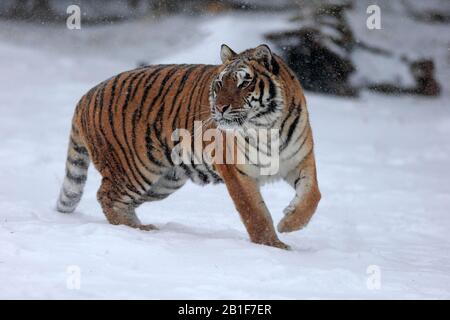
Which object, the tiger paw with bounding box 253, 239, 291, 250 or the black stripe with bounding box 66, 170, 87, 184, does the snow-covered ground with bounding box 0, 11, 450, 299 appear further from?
the black stripe with bounding box 66, 170, 87, 184

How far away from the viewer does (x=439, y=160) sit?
33.8 feet

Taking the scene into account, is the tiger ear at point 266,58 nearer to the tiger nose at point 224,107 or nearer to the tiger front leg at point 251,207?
the tiger nose at point 224,107

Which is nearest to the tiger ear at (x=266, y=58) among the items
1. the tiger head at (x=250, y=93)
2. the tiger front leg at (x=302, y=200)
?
the tiger head at (x=250, y=93)

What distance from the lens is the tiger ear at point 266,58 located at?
5.02 m

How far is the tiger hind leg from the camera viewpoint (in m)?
5.84

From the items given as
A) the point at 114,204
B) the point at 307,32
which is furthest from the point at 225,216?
the point at 307,32

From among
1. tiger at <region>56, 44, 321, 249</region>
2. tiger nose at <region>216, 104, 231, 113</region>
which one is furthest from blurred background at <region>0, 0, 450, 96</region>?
tiger nose at <region>216, 104, 231, 113</region>

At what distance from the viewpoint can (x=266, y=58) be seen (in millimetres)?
5043

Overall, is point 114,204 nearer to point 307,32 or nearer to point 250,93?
point 250,93

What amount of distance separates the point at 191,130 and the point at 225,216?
5.65 feet

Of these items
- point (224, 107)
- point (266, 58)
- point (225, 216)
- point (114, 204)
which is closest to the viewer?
point (224, 107)

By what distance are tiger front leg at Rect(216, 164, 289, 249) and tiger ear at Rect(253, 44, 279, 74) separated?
24.8 inches
